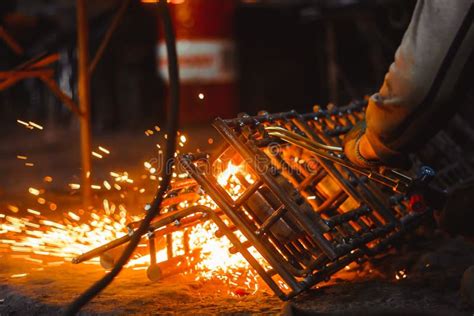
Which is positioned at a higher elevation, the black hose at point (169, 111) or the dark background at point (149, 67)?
the dark background at point (149, 67)

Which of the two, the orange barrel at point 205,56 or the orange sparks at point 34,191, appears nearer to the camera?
the orange sparks at point 34,191

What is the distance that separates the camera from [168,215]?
4.32 metres

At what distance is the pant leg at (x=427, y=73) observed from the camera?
122 inches

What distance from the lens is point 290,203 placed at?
13.2 ft

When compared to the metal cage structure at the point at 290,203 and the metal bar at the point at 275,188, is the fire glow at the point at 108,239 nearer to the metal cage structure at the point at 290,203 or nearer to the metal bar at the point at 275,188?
the metal cage structure at the point at 290,203

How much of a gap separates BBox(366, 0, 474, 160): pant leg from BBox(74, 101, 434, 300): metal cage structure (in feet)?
2.15

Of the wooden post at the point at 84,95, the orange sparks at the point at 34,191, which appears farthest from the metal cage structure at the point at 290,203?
the orange sparks at the point at 34,191

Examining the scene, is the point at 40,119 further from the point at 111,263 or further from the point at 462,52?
the point at 462,52

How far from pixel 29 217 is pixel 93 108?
7.84m

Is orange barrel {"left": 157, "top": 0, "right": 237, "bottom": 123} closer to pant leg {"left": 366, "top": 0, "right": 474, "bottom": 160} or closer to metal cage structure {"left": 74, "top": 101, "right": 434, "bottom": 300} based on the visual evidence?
metal cage structure {"left": 74, "top": 101, "right": 434, "bottom": 300}

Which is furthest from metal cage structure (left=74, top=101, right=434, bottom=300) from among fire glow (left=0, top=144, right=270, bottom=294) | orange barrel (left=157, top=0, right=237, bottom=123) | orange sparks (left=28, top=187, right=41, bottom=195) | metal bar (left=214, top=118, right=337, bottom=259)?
orange barrel (left=157, top=0, right=237, bottom=123)

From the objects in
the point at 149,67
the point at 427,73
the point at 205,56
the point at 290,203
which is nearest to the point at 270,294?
the point at 290,203

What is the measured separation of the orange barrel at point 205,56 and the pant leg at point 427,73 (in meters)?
9.50

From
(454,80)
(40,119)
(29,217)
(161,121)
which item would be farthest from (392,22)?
(40,119)
